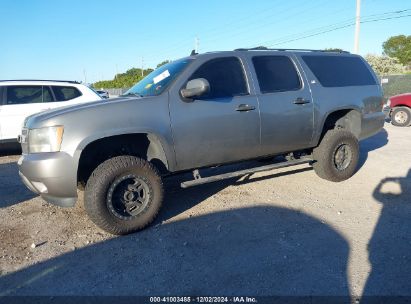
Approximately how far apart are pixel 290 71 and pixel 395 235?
258cm

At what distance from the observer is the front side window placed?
4.34m

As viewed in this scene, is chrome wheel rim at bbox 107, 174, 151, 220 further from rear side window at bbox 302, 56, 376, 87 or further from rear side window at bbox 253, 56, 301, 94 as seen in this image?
rear side window at bbox 302, 56, 376, 87

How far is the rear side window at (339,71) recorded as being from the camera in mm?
5352

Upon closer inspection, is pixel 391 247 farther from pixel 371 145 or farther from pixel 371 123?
pixel 371 145

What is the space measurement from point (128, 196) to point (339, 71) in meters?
3.89

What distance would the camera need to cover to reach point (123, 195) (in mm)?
3891

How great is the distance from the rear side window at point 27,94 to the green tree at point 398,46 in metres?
87.8

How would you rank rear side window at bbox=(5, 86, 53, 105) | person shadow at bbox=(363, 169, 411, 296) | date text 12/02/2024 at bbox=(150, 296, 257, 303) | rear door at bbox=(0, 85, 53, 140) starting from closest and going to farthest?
date text 12/02/2024 at bbox=(150, 296, 257, 303)
person shadow at bbox=(363, 169, 411, 296)
rear door at bbox=(0, 85, 53, 140)
rear side window at bbox=(5, 86, 53, 105)

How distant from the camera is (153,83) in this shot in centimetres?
453

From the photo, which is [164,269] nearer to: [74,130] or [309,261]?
[309,261]

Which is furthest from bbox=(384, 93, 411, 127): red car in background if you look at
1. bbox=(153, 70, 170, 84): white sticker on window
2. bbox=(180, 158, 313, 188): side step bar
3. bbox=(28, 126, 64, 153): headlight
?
bbox=(28, 126, 64, 153): headlight

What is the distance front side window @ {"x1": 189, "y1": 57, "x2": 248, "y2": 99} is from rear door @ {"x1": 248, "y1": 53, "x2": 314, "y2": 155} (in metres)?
0.23

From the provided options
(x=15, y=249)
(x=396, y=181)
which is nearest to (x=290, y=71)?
(x=396, y=181)

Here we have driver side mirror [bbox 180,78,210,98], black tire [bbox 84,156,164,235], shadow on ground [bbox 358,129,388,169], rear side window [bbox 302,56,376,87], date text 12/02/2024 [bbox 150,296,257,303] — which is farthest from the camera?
shadow on ground [bbox 358,129,388,169]
